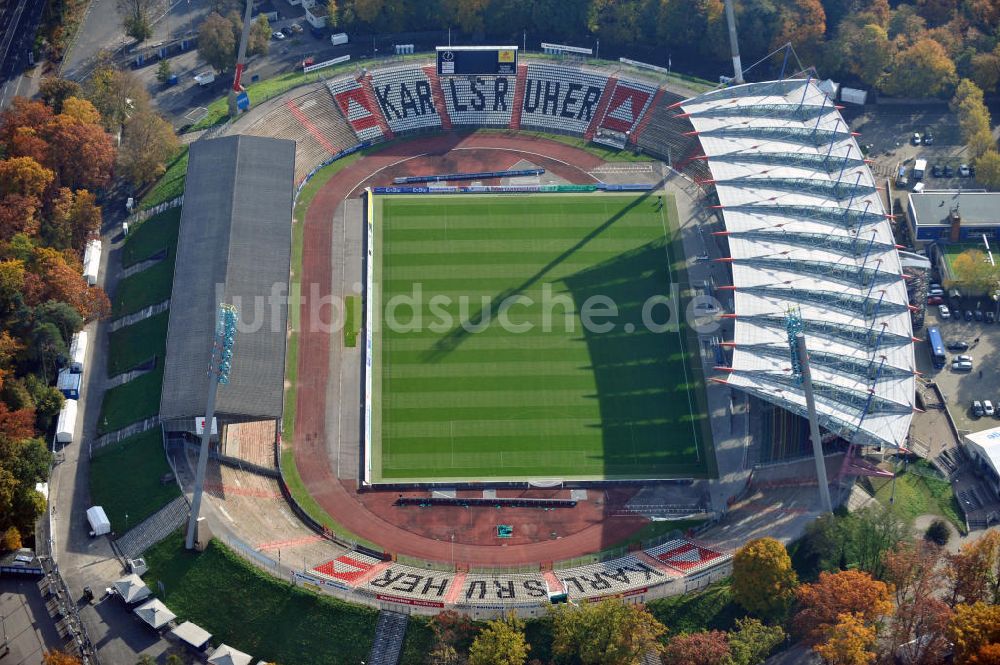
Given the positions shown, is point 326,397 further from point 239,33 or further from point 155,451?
point 239,33

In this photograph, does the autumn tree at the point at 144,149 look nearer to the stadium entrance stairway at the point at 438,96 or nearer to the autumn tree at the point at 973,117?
the stadium entrance stairway at the point at 438,96

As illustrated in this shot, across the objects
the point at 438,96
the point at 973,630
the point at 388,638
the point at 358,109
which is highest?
the point at 438,96

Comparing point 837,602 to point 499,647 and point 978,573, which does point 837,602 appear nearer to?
point 978,573

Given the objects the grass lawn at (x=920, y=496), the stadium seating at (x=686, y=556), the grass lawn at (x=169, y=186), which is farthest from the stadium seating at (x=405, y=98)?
the grass lawn at (x=920, y=496)

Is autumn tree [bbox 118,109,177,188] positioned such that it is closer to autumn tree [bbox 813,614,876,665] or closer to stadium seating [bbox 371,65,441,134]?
stadium seating [bbox 371,65,441,134]

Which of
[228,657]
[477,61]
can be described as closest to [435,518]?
[228,657]

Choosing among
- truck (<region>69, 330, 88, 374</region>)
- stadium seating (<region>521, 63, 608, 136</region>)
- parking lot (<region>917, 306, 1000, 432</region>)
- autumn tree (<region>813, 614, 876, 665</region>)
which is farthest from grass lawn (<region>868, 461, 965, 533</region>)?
truck (<region>69, 330, 88, 374</region>)
